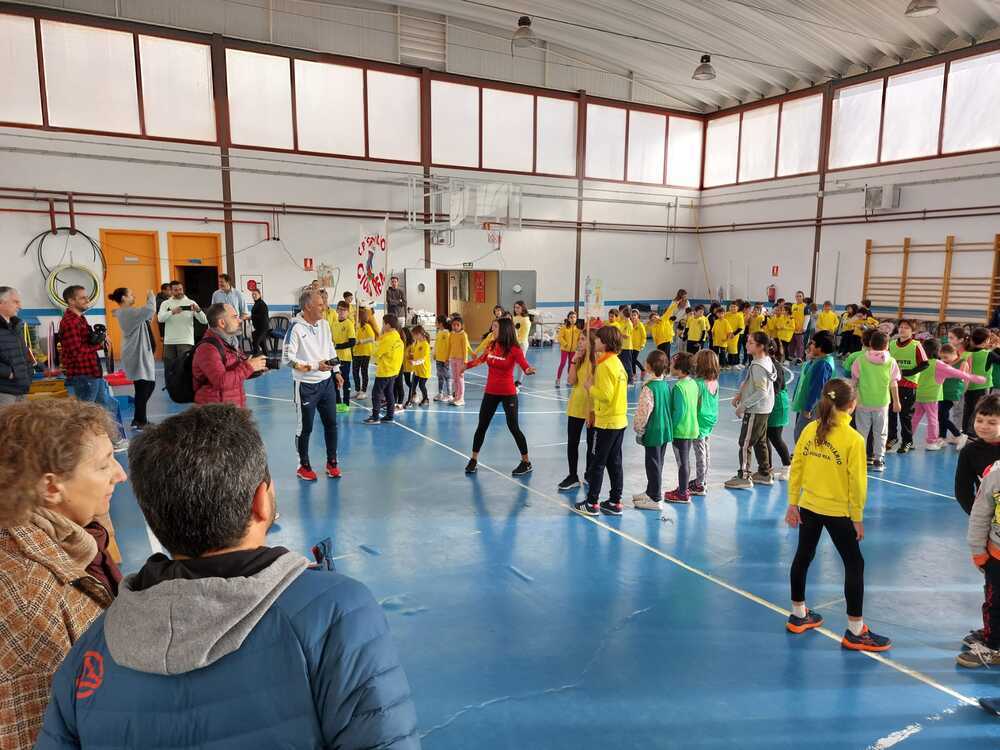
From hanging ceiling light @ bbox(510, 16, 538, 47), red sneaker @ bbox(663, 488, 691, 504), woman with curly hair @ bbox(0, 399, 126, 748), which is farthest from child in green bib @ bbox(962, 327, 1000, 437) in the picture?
hanging ceiling light @ bbox(510, 16, 538, 47)

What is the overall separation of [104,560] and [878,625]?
4191 millimetres

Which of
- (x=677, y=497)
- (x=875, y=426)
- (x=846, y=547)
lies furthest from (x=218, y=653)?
(x=875, y=426)

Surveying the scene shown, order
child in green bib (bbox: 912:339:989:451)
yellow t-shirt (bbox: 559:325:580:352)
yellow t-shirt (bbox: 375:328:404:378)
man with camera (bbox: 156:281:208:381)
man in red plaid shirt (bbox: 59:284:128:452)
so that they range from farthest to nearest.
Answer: yellow t-shirt (bbox: 559:325:580:352) < yellow t-shirt (bbox: 375:328:404:378) < man with camera (bbox: 156:281:208:381) < child in green bib (bbox: 912:339:989:451) < man in red plaid shirt (bbox: 59:284:128:452)

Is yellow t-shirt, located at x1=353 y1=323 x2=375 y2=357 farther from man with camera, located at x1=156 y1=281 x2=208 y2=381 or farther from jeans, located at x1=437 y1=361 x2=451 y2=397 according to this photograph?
man with camera, located at x1=156 y1=281 x2=208 y2=381

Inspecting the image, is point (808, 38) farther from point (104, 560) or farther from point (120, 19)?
point (104, 560)

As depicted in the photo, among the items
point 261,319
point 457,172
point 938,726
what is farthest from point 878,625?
point 457,172

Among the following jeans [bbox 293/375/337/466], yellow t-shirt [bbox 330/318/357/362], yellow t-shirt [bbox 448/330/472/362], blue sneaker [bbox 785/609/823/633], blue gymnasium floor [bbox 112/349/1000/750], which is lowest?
blue gymnasium floor [bbox 112/349/1000/750]

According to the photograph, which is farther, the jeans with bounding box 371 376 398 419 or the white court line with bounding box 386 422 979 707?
the jeans with bounding box 371 376 398 419

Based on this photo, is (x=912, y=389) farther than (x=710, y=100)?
No

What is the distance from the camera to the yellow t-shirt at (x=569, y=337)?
12031 millimetres

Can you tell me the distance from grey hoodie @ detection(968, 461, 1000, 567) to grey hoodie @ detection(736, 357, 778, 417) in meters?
2.94

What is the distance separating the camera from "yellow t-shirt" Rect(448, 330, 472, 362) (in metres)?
10.3

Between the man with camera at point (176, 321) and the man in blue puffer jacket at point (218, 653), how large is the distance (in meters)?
8.38

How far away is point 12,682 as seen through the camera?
149cm
